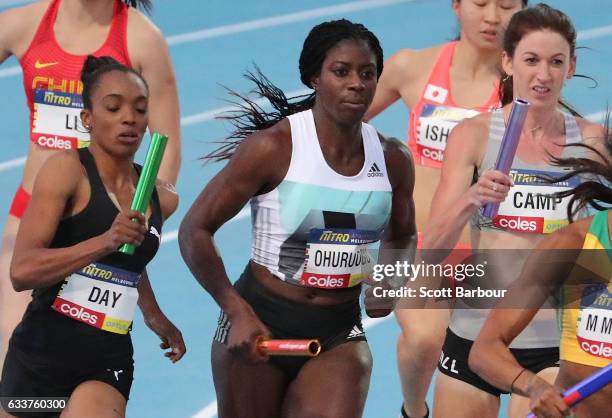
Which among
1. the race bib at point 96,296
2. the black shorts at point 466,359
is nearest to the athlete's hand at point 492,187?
the black shorts at point 466,359

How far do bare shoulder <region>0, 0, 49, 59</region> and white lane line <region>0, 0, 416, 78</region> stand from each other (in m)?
6.98

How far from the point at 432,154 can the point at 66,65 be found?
5.09 ft

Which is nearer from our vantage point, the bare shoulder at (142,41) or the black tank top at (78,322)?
the black tank top at (78,322)

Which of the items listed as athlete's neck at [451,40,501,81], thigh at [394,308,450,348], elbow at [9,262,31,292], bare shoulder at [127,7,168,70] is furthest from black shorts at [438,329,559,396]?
elbow at [9,262,31,292]

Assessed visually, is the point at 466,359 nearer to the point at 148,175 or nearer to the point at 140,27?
the point at 148,175

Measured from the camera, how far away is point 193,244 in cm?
545

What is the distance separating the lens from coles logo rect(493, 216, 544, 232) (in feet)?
19.4

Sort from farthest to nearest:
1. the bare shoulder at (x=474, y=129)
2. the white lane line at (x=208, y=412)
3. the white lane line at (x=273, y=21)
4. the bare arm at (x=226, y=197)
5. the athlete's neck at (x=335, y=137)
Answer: the white lane line at (x=273, y=21), the white lane line at (x=208, y=412), the bare shoulder at (x=474, y=129), the athlete's neck at (x=335, y=137), the bare arm at (x=226, y=197)

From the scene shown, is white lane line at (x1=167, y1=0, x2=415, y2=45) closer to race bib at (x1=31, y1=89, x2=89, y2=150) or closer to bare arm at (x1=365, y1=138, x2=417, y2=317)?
race bib at (x1=31, y1=89, x2=89, y2=150)

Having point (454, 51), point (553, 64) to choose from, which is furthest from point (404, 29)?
point (553, 64)

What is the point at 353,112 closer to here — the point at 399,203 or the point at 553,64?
the point at 399,203

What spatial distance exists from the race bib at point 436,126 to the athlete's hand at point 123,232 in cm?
215

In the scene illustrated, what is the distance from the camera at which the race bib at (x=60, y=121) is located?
6.53 m

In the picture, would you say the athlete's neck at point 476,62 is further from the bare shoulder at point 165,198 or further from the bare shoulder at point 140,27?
the bare shoulder at point 165,198
